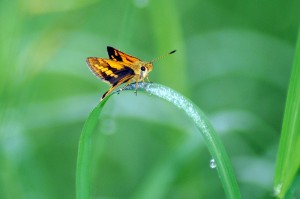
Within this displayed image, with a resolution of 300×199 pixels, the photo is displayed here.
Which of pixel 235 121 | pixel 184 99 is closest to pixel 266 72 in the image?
pixel 235 121

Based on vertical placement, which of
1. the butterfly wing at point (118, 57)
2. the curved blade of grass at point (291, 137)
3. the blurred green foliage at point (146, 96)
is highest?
the blurred green foliage at point (146, 96)

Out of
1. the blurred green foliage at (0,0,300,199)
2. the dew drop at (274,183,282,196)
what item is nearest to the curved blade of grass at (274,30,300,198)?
the dew drop at (274,183,282,196)

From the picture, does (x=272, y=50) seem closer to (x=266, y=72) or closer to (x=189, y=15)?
(x=266, y=72)

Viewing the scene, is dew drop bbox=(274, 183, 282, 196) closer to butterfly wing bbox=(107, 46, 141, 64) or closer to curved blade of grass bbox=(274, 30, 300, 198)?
curved blade of grass bbox=(274, 30, 300, 198)

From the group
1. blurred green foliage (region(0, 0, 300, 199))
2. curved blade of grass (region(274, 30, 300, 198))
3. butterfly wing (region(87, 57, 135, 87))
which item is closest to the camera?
curved blade of grass (region(274, 30, 300, 198))

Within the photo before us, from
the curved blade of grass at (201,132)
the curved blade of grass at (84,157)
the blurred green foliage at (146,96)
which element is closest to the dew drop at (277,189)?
the curved blade of grass at (201,132)

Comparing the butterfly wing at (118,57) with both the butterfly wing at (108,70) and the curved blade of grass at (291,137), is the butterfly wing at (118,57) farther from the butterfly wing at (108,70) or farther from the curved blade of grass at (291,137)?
the curved blade of grass at (291,137)

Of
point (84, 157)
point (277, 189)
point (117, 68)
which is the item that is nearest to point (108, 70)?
point (117, 68)
